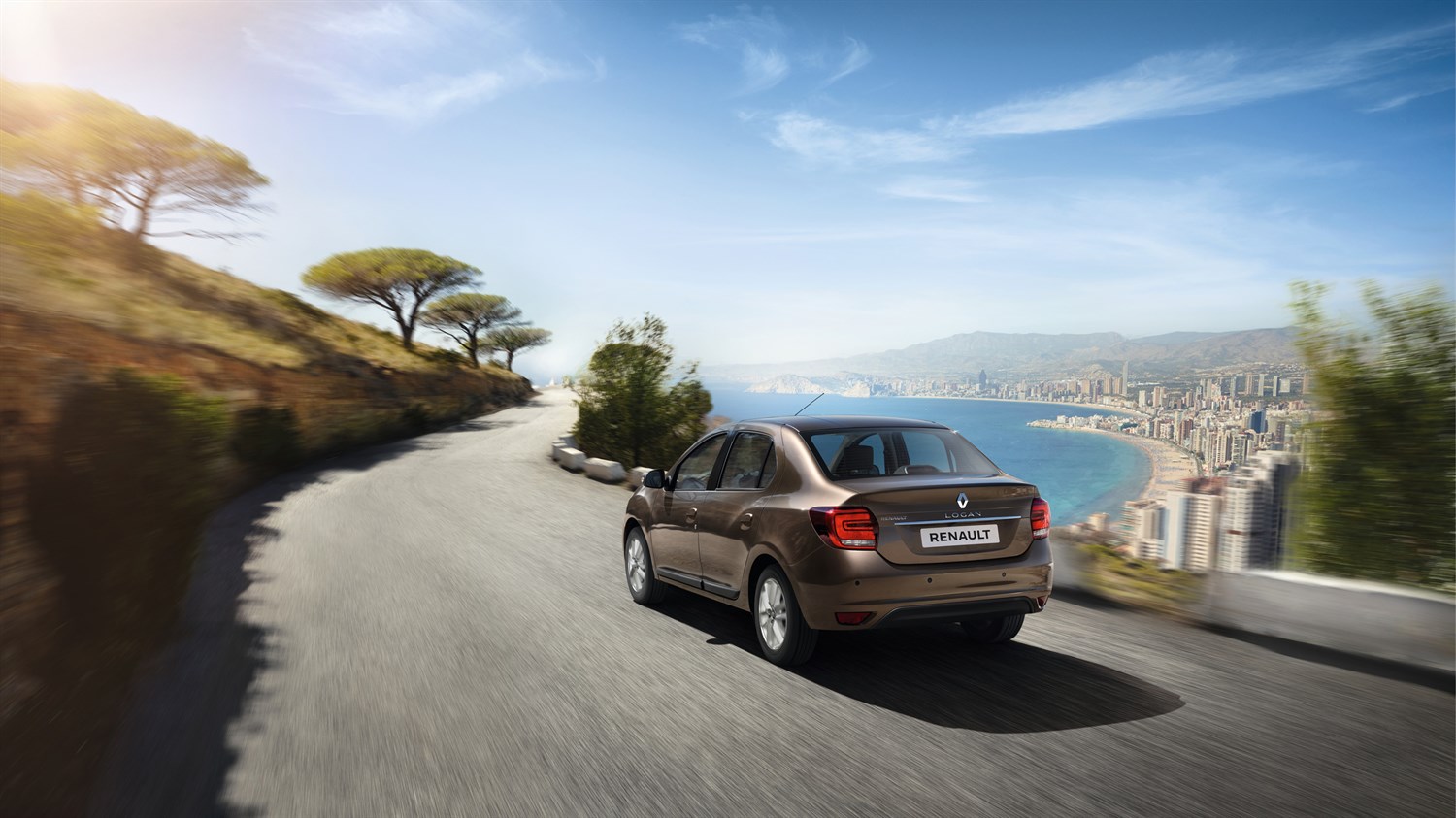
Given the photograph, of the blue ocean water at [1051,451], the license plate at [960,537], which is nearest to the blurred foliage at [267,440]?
the license plate at [960,537]

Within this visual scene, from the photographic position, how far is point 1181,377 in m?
27.2

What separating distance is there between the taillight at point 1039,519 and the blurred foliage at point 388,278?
55.2 meters

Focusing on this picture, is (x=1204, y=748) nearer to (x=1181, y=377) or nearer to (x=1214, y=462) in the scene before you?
(x=1214, y=462)

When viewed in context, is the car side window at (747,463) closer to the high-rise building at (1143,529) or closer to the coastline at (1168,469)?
the high-rise building at (1143,529)

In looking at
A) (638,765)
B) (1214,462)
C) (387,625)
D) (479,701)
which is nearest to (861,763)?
(638,765)

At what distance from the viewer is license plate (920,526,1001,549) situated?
520cm

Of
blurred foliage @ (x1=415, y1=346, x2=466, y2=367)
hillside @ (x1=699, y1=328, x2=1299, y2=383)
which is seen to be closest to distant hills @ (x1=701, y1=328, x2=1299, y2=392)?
hillside @ (x1=699, y1=328, x2=1299, y2=383)

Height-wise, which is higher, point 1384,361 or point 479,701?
point 1384,361

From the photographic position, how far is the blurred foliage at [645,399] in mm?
24297

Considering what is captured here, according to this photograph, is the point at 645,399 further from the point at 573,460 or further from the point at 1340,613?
the point at 1340,613

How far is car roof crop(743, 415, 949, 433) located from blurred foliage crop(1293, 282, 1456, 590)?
4.57 meters

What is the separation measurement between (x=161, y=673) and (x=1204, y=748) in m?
5.77

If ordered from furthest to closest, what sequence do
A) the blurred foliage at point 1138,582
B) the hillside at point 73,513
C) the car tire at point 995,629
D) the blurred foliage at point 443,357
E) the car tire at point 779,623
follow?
the blurred foliage at point 443,357, the blurred foliage at point 1138,582, the car tire at point 995,629, the car tire at point 779,623, the hillside at point 73,513

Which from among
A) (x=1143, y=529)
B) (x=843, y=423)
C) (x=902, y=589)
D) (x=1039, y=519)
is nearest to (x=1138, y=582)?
(x=1143, y=529)
